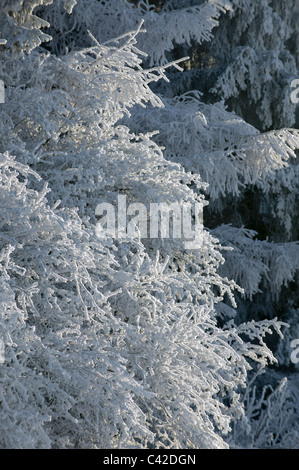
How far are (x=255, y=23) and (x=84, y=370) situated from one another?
7.03 metres

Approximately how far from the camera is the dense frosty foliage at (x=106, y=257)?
3.29m

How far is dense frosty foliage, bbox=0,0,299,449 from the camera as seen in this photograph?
130 inches

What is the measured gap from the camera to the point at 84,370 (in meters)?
3.37

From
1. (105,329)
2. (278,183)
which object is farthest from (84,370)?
(278,183)

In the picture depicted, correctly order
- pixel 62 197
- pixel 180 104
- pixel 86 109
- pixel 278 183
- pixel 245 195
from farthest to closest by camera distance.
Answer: pixel 245 195
pixel 278 183
pixel 180 104
pixel 86 109
pixel 62 197

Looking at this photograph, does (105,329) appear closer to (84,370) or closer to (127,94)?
(84,370)

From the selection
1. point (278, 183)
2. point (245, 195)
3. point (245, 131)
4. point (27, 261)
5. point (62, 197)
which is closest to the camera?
point (27, 261)

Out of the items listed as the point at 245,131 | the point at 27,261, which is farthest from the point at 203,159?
the point at 27,261

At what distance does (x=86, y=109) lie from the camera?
4.85 metres

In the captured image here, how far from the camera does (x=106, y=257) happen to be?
355 cm

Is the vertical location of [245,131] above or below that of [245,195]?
above

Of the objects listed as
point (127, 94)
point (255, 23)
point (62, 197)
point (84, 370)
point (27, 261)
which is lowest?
point (84, 370)
